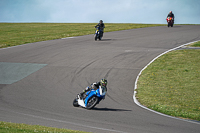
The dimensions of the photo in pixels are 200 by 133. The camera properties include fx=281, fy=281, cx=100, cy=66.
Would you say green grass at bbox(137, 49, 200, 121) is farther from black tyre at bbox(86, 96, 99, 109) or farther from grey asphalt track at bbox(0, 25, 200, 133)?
black tyre at bbox(86, 96, 99, 109)

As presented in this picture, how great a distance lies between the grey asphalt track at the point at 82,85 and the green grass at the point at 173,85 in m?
0.82

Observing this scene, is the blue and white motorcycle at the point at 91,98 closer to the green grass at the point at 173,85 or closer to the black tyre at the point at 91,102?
the black tyre at the point at 91,102

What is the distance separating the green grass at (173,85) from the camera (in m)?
12.6

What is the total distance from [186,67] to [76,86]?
8.54 meters

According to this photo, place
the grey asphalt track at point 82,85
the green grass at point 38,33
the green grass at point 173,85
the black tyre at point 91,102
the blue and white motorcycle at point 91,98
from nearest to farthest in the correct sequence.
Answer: the grey asphalt track at point 82,85
the blue and white motorcycle at point 91,98
the black tyre at point 91,102
the green grass at point 173,85
the green grass at point 38,33

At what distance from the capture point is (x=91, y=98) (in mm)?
11922

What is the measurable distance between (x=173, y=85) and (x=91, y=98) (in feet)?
21.0

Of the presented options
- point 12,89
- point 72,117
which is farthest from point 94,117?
point 12,89

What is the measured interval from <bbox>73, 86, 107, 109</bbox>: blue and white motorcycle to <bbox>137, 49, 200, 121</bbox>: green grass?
261 centimetres

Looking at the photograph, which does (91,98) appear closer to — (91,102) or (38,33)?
(91,102)

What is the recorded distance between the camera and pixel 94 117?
10727 millimetres

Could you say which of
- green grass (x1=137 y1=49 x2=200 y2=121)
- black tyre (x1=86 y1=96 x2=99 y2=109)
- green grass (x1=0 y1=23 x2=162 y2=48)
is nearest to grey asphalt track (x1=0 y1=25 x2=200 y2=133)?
black tyre (x1=86 y1=96 x2=99 y2=109)

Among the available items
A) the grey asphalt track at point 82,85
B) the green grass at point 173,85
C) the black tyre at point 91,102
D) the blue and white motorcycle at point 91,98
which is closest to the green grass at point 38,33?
the grey asphalt track at point 82,85

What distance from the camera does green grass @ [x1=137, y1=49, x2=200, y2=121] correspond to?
497 inches
